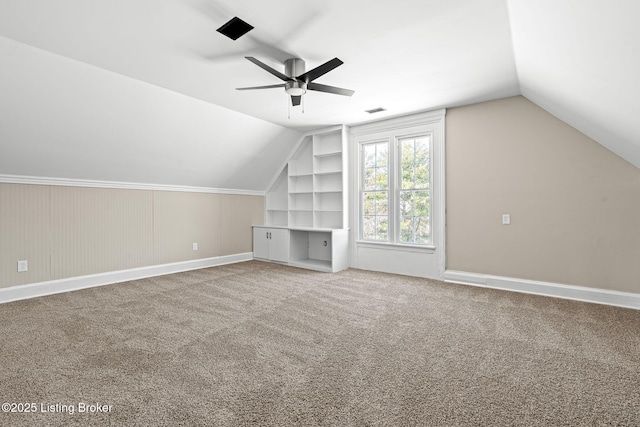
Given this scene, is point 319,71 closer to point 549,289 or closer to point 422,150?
point 422,150

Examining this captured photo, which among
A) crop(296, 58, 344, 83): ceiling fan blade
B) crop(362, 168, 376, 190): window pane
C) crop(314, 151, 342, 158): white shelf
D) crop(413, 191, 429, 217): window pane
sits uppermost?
crop(296, 58, 344, 83): ceiling fan blade

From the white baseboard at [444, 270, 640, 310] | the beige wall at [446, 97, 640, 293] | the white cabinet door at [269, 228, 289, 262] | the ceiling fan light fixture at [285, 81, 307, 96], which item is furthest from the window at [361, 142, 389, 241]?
the ceiling fan light fixture at [285, 81, 307, 96]

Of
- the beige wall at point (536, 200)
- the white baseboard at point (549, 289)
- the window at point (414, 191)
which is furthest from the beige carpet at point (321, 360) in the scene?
the window at point (414, 191)

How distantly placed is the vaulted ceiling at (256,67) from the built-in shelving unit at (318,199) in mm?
1115

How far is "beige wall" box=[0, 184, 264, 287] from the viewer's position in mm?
3584

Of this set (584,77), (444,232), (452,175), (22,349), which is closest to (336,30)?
(584,77)

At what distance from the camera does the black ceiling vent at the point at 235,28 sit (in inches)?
88.7

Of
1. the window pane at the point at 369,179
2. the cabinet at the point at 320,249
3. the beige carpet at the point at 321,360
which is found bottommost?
the beige carpet at the point at 321,360

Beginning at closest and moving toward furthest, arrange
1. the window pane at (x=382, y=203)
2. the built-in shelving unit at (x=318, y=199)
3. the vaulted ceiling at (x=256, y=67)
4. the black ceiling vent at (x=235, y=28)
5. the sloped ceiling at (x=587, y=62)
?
the sloped ceiling at (x=587, y=62), the vaulted ceiling at (x=256, y=67), the black ceiling vent at (x=235, y=28), the window pane at (x=382, y=203), the built-in shelving unit at (x=318, y=199)

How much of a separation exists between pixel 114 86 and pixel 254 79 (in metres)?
1.53

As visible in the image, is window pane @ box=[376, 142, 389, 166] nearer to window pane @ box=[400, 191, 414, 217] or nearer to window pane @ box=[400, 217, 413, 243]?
window pane @ box=[400, 191, 414, 217]

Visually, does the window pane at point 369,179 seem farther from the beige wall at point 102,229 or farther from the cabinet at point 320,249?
the beige wall at point 102,229

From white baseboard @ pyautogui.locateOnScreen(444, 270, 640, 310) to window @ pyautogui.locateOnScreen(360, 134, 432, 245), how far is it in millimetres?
732

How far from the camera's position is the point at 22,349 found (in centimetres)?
227
